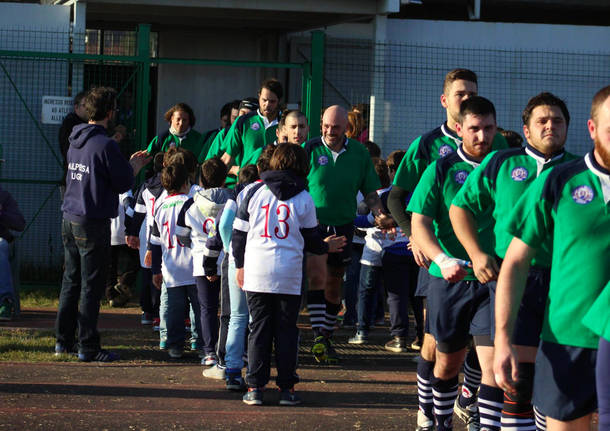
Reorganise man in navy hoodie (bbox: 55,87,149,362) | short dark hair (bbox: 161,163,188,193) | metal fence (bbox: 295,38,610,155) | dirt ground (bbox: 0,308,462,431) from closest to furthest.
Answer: dirt ground (bbox: 0,308,462,431) < man in navy hoodie (bbox: 55,87,149,362) < short dark hair (bbox: 161,163,188,193) < metal fence (bbox: 295,38,610,155)

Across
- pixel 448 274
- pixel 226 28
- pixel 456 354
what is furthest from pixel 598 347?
pixel 226 28

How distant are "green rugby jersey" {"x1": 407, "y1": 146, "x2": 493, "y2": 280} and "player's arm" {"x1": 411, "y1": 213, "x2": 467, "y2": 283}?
0.18ft

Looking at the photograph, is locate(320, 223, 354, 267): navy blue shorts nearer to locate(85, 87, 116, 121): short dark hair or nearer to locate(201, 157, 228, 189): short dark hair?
locate(201, 157, 228, 189): short dark hair

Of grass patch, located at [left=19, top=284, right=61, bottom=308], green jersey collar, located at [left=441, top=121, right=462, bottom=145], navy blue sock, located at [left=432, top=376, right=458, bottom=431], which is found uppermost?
green jersey collar, located at [left=441, top=121, right=462, bottom=145]

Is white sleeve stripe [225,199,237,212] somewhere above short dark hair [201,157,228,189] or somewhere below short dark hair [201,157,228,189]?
below

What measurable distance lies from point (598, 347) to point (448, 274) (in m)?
1.61

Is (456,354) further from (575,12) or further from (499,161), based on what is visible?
(575,12)

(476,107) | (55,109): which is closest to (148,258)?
(55,109)

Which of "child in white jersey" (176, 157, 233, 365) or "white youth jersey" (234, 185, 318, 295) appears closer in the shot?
"white youth jersey" (234, 185, 318, 295)

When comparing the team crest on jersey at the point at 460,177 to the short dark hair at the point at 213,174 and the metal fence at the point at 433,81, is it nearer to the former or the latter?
the short dark hair at the point at 213,174

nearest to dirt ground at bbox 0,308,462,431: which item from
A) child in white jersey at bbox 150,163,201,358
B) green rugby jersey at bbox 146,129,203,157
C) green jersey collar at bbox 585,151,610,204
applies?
child in white jersey at bbox 150,163,201,358

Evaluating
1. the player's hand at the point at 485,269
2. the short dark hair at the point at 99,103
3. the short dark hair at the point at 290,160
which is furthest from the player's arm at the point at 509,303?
the short dark hair at the point at 99,103

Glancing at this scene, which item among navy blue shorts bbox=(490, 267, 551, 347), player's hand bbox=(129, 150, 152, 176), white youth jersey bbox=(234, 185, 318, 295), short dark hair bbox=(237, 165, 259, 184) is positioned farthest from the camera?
player's hand bbox=(129, 150, 152, 176)

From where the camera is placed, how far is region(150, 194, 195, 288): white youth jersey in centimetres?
839
